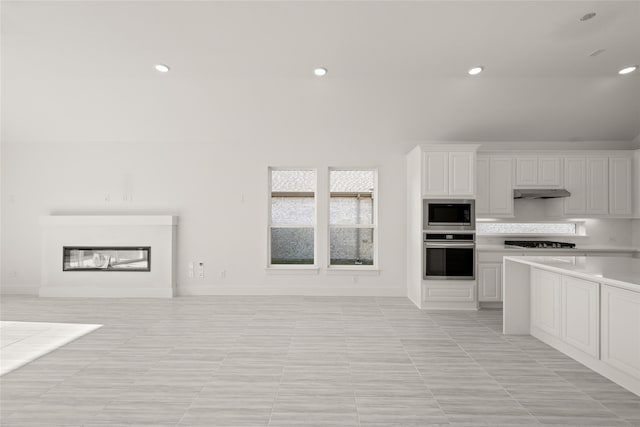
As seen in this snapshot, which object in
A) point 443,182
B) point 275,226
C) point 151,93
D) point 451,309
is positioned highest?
point 151,93

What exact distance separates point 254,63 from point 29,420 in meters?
4.11

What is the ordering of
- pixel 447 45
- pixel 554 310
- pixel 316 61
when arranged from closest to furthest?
1. pixel 554 310
2. pixel 447 45
3. pixel 316 61

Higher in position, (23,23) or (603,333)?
(23,23)

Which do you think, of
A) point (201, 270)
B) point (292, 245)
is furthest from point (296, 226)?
point (201, 270)

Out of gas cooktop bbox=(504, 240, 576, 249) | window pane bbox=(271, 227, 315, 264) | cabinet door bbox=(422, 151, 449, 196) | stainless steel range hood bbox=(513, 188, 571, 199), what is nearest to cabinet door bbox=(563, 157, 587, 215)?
stainless steel range hood bbox=(513, 188, 571, 199)

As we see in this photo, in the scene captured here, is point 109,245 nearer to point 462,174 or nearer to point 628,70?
point 462,174

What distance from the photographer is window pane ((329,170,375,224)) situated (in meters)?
6.54

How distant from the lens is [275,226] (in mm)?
6438

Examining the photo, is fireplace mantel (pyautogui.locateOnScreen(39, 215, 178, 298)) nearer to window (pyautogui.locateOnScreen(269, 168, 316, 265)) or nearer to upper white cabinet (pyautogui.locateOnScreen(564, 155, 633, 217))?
window (pyautogui.locateOnScreen(269, 168, 316, 265))

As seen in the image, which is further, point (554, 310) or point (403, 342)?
point (403, 342)

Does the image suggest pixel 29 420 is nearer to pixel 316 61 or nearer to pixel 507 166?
pixel 316 61

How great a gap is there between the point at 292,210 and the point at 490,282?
11.0ft

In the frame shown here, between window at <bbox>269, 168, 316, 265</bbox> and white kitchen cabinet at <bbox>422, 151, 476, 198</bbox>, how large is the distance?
2035 mm

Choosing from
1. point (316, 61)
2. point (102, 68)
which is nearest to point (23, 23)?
point (102, 68)
